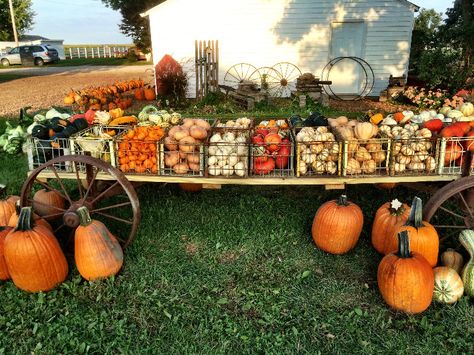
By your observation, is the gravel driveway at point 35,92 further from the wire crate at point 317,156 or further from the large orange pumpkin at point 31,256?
the wire crate at point 317,156

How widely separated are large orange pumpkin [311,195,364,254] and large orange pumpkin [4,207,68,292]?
97.8 inches

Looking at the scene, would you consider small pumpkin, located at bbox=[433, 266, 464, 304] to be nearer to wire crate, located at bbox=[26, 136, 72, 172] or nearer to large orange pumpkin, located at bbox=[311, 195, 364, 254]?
large orange pumpkin, located at bbox=[311, 195, 364, 254]

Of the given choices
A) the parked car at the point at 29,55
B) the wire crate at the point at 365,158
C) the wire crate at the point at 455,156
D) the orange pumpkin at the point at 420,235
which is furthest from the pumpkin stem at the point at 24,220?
the parked car at the point at 29,55

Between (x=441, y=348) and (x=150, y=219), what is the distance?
130 inches

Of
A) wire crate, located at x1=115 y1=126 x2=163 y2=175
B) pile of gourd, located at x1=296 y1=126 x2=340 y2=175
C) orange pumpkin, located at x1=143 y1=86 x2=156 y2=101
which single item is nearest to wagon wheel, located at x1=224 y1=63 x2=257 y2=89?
orange pumpkin, located at x1=143 y1=86 x2=156 y2=101

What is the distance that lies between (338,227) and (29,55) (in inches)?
1521

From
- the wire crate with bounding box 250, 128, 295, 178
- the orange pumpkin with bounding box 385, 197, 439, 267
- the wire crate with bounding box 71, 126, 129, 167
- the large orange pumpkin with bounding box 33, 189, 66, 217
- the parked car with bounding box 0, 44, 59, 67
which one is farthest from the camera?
the parked car with bounding box 0, 44, 59, 67

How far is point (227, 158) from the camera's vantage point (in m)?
4.47

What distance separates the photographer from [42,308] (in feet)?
12.3

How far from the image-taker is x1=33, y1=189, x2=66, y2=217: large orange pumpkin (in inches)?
188

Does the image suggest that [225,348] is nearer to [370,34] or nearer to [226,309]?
[226,309]

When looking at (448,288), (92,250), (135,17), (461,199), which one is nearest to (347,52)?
(461,199)

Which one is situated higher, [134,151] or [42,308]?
[134,151]

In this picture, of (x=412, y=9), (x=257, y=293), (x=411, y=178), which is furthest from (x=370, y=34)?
(x=257, y=293)
